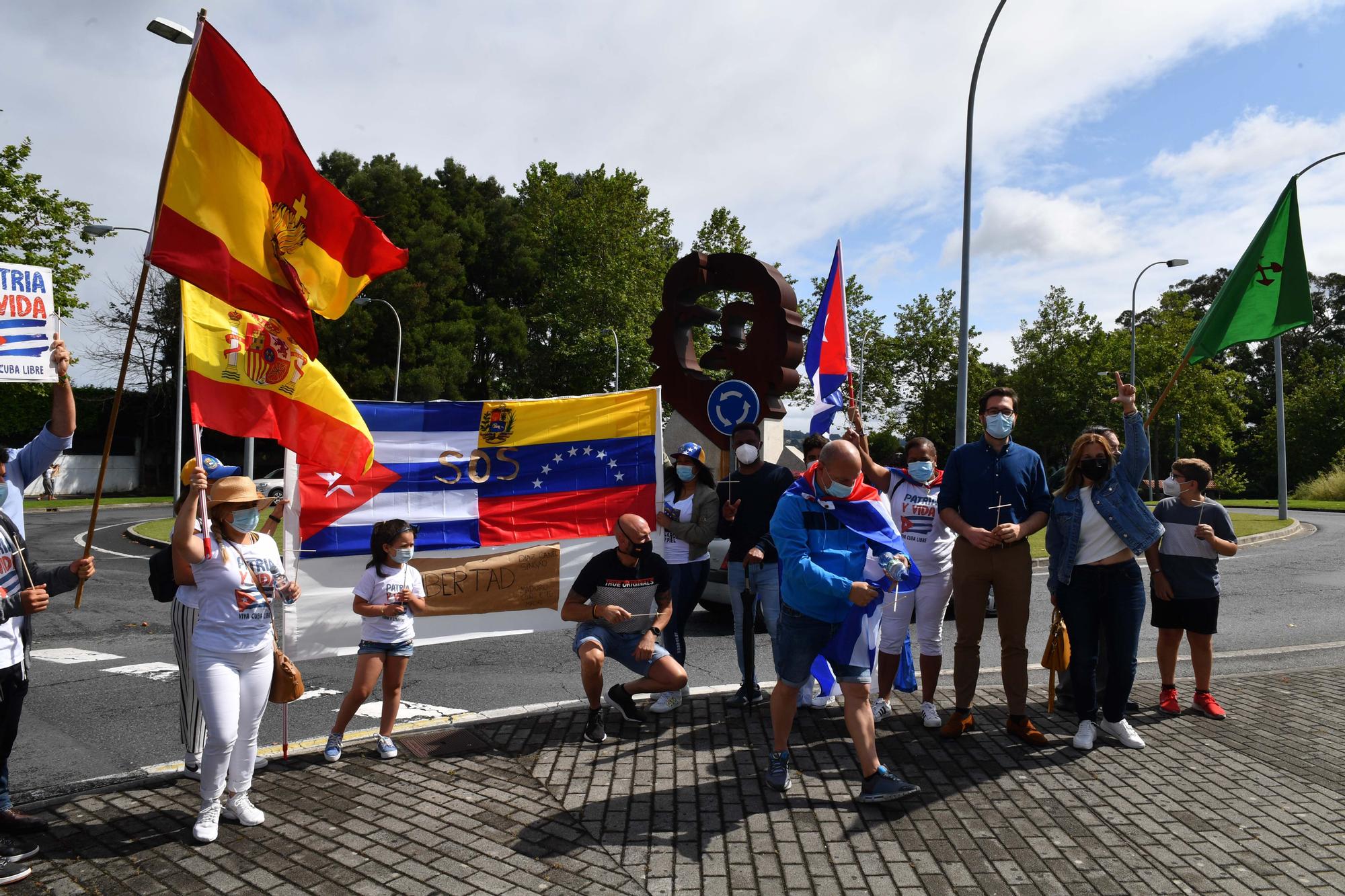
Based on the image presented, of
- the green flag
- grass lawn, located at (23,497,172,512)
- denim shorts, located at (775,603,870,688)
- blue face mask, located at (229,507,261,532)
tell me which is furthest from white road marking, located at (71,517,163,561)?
the green flag

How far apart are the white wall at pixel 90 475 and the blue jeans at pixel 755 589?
44388 mm

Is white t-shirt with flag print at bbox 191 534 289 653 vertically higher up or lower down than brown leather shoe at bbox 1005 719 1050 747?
higher up

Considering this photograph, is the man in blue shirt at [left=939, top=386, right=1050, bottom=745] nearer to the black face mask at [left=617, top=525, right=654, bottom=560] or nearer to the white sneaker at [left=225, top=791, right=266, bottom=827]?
the black face mask at [left=617, top=525, right=654, bottom=560]

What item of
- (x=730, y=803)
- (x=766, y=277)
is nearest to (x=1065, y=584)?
(x=730, y=803)

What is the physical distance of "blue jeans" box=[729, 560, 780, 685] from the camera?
5953 millimetres

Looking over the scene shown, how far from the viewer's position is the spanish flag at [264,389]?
4.28 metres

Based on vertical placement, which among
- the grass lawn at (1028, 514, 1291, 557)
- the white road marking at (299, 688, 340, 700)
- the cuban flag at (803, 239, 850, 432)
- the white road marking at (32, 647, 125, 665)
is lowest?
the grass lawn at (1028, 514, 1291, 557)

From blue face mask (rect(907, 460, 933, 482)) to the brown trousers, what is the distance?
0.70m

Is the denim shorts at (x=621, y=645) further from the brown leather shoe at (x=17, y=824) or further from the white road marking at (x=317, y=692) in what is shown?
the brown leather shoe at (x=17, y=824)

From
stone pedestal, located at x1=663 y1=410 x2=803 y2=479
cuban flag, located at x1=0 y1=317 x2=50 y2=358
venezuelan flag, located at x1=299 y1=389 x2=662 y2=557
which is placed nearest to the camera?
venezuelan flag, located at x1=299 y1=389 x2=662 y2=557

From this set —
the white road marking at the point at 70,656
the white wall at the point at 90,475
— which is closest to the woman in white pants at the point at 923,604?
the white road marking at the point at 70,656

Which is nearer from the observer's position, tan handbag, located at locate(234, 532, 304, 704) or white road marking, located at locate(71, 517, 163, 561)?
tan handbag, located at locate(234, 532, 304, 704)

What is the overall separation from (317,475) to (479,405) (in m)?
1.17

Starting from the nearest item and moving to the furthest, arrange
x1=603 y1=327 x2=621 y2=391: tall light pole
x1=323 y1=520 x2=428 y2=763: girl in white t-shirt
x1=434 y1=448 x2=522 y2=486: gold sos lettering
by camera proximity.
Answer: x1=323 y1=520 x2=428 y2=763: girl in white t-shirt < x1=434 y1=448 x2=522 y2=486: gold sos lettering < x1=603 y1=327 x2=621 y2=391: tall light pole
